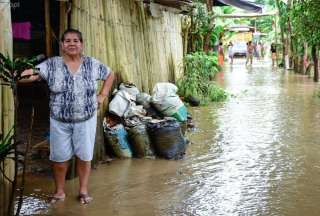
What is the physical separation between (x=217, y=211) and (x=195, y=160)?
6.54 feet

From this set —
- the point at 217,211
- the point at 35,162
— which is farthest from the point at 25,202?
the point at 217,211

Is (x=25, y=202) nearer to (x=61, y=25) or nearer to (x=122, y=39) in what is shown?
(x=61, y=25)

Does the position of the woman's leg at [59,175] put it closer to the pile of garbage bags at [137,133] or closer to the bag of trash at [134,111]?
the pile of garbage bags at [137,133]

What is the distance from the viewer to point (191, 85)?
1178 cm

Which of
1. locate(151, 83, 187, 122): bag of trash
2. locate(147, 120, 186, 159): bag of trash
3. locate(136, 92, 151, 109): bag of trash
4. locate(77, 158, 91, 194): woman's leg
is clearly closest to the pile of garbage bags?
locate(147, 120, 186, 159): bag of trash

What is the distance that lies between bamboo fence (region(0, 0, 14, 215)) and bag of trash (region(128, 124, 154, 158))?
2571mm

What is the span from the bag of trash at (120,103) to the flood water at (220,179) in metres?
0.70

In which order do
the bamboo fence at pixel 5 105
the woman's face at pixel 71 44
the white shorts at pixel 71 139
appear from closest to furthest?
the bamboo fence at pixel 5 105
the woman's face at pixel 71 44
the white shorts at pixel 71 139

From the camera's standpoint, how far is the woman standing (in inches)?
182

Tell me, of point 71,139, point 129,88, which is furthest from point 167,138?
point 71,139

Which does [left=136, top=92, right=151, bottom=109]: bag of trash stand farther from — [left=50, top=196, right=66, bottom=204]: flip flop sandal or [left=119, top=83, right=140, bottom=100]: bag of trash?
[left=50, top=196, right=66, bottom=204]: flip flop sandal

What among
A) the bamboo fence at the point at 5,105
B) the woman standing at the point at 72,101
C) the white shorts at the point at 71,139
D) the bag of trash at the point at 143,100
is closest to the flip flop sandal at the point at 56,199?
the woman standing at the point at 72,101

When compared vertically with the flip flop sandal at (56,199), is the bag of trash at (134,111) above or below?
above

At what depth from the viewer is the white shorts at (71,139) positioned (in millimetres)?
4730
